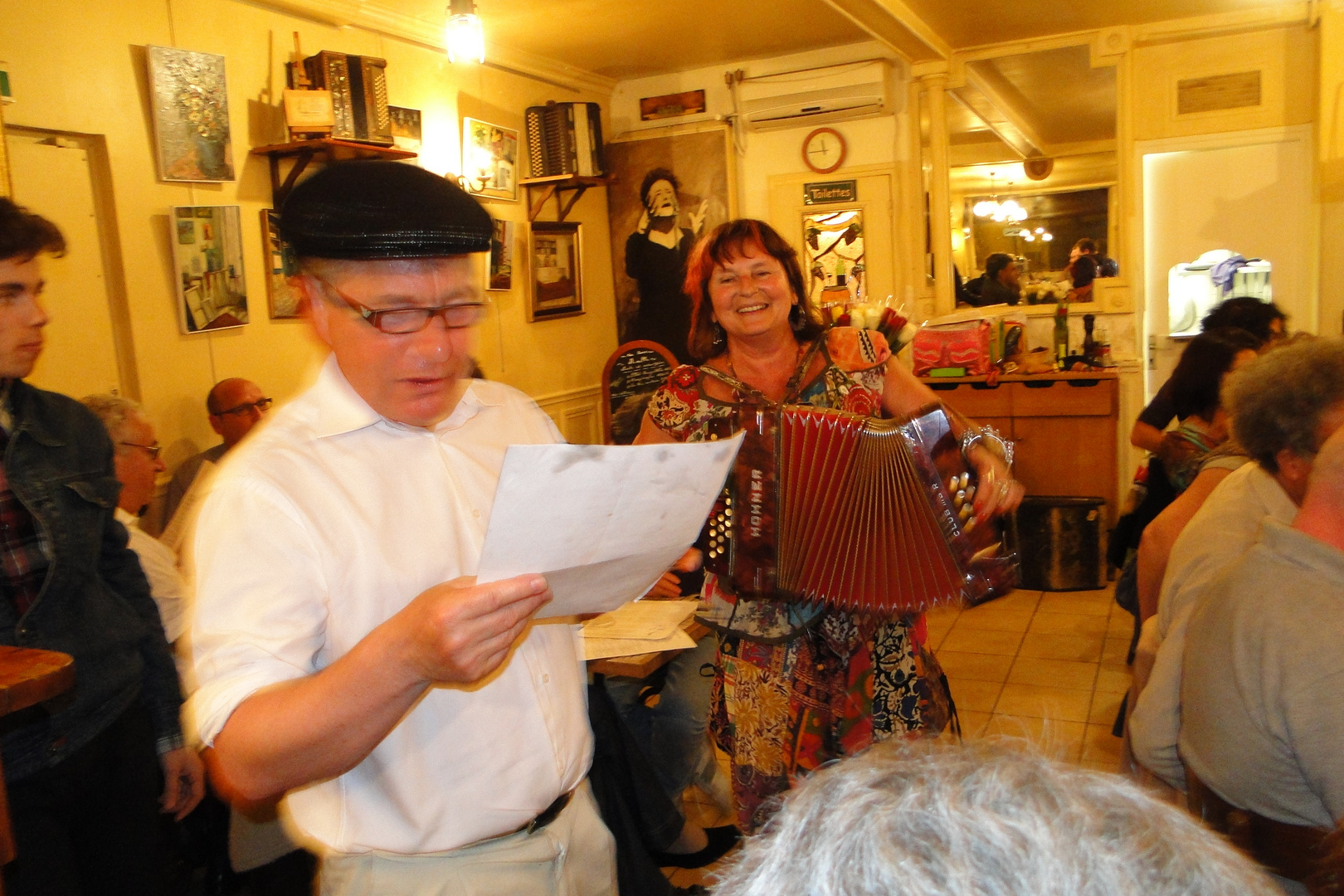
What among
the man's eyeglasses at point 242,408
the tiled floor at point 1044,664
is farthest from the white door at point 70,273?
the tiled floor at point 1044,664

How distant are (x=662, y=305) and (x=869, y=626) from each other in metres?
5.16

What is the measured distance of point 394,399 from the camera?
1101mm

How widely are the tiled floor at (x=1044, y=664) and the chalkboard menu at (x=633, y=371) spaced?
219 centimetres

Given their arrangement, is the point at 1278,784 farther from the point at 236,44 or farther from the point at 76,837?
the point at 236,44

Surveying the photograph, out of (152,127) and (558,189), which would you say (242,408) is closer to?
(152,127)

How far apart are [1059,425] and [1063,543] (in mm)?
859

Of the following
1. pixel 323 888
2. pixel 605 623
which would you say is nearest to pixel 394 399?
pixel 323 888

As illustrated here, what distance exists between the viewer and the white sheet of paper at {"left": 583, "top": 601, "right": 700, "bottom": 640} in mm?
2596

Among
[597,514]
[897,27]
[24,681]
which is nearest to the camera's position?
[597,514]

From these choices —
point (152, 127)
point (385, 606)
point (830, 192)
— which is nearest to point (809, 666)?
point (385, 606)

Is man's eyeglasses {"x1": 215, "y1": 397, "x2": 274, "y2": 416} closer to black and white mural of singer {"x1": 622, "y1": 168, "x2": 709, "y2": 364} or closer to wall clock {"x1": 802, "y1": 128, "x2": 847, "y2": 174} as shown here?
black and white mural of singer {"x1": 622, "y1": 168, "x2": 709, "y2": 364}

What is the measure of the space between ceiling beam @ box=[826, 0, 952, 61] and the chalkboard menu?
7.09 feet

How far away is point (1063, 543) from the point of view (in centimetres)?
559

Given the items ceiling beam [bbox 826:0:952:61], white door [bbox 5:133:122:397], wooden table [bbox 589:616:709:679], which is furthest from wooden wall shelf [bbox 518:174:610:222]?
wooden table [bbox 589:616:709:679]
